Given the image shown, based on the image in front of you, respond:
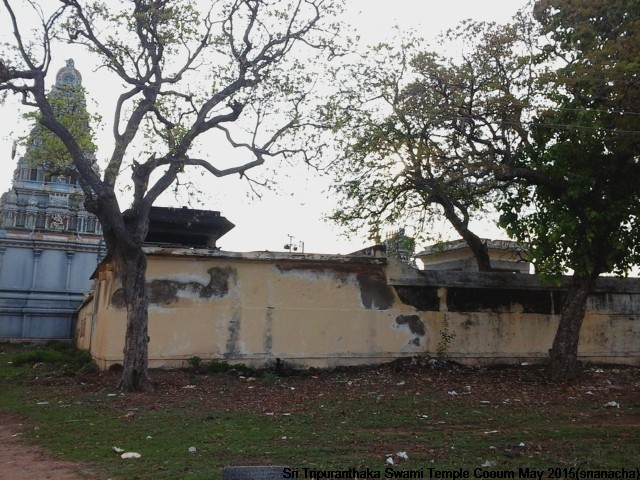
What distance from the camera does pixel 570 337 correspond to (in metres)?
12.5

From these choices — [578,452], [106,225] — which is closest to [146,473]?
[578,452]

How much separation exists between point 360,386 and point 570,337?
4.42 m

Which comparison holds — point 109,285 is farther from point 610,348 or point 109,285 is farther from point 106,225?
point 610,348

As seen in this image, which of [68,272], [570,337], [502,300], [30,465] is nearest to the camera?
[30,465]

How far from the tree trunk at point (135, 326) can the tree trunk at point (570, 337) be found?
26.2 ft

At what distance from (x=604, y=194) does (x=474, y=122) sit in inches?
116

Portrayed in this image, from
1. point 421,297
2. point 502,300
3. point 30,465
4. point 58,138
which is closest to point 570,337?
point 502,300

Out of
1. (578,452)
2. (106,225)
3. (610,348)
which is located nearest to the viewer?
(578,452)

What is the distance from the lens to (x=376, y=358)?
1406 centimetres

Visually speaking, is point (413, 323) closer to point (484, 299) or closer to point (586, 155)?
point (484, 299)

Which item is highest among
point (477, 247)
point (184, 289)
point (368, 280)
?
point (477, 247)

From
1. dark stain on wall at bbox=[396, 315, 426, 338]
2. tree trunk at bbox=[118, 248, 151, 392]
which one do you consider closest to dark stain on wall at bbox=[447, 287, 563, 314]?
dark stain on wall at bbox=[396, 315, 426, 338]

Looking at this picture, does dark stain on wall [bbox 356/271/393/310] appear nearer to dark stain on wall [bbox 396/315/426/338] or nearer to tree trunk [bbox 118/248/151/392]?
dark stain on wall [bbox 396/315/426/338]

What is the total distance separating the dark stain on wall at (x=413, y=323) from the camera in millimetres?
14297
